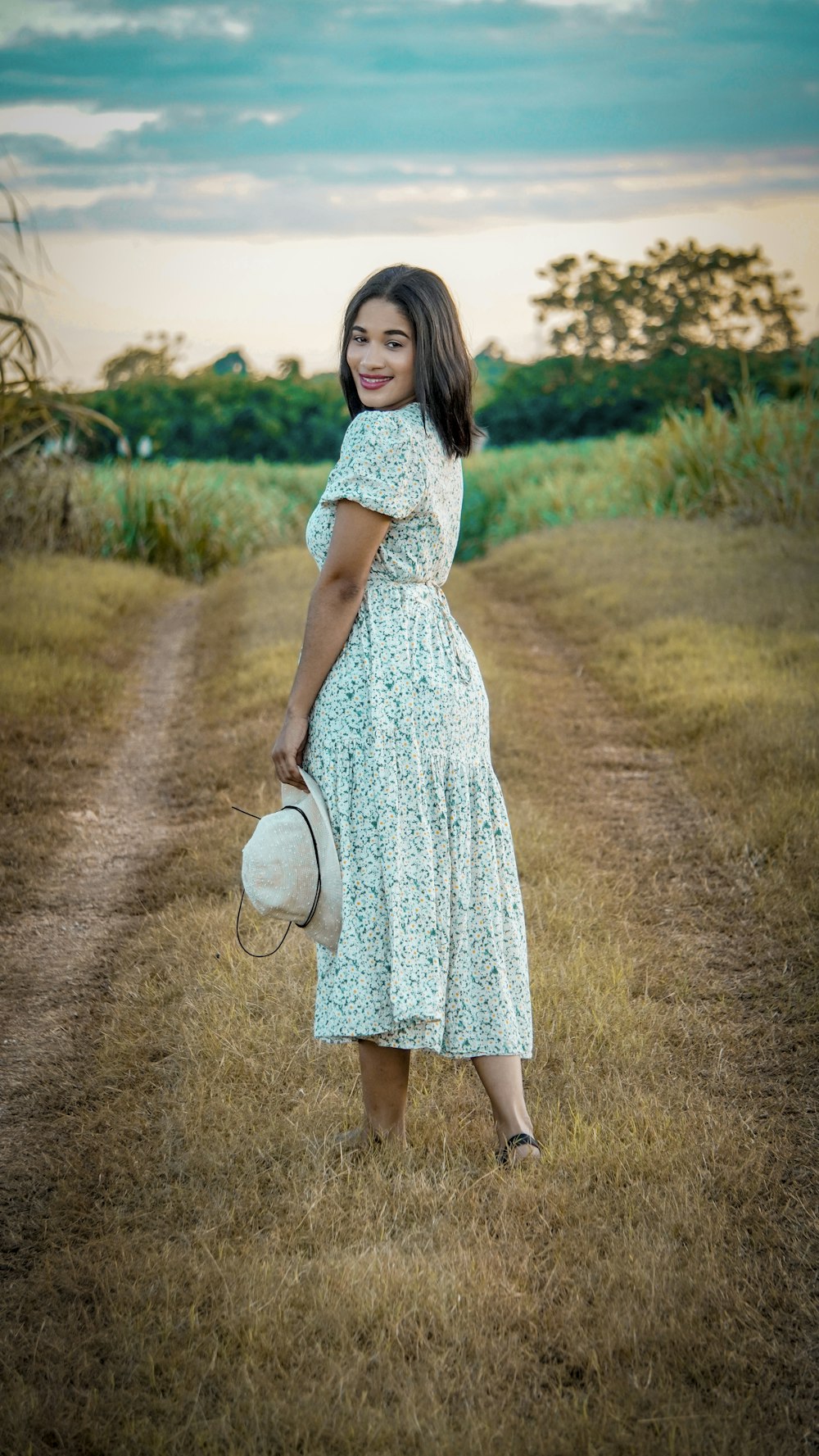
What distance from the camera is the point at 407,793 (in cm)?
248

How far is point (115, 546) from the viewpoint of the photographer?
540 inches

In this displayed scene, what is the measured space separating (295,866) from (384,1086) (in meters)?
0.60

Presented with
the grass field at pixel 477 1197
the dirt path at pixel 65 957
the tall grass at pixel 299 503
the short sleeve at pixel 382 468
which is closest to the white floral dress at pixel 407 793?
the short sleeve at pixel 382 468

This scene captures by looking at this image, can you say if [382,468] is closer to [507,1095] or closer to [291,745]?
[291,745]

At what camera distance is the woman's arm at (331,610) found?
2.44m

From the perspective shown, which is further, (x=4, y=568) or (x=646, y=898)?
(x=4, y=568)

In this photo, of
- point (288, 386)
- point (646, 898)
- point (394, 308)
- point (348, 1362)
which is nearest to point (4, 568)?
point (646, 898)

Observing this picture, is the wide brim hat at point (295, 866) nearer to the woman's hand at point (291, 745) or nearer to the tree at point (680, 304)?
the woman's hand at point (291, 745)

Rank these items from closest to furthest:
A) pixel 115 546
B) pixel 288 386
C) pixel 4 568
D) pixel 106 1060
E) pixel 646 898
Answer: pixel 106 1060, pixel 646 898, pixel 4 568, pixel 115 546, pixel 288 386

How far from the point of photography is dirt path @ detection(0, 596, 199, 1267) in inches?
115

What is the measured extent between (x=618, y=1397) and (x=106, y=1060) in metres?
1.78

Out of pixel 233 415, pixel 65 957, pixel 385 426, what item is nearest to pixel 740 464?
pixel 65 957

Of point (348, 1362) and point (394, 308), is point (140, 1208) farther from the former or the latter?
point (394, 308)

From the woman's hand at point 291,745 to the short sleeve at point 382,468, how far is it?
1.55 feet
